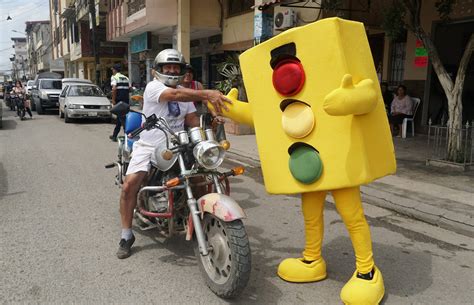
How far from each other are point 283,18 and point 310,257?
882 cm

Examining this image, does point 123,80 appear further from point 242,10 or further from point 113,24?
point 113,24

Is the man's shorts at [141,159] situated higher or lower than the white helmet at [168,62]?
lower

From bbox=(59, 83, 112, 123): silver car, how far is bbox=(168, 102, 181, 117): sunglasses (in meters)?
12.3

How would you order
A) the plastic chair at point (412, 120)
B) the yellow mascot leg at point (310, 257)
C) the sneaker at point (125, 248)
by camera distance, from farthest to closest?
the plastic chair at point (412, 120)
the sneaker at point (125, 248)
the yellow mascot leg at point (310, 257)

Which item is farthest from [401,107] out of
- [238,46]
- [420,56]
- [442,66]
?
[238,46]

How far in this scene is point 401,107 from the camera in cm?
1073

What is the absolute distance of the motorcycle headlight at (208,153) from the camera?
312 centimetres

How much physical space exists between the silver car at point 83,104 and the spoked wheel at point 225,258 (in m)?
13.0

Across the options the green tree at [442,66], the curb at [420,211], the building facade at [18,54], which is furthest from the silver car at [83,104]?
the building facade at [18,54]

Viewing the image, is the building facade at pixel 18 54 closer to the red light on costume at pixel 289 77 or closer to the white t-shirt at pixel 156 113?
the white t-shirt at pixel 156 113

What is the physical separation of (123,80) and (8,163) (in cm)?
461

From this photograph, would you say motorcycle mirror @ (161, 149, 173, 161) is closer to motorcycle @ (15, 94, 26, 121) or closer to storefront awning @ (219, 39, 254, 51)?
storefront awning @ (219, 39, 254, 51)

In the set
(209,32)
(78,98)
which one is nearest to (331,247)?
(78,98)

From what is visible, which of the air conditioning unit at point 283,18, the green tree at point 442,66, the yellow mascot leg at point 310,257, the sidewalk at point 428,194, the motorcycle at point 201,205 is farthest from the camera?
the air conditioning unit at point 283,18
